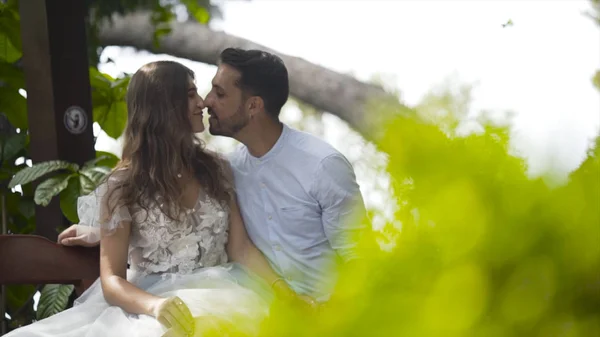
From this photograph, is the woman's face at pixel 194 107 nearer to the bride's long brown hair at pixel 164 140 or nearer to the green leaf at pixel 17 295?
the bride's long brown hair at pixel 164 140

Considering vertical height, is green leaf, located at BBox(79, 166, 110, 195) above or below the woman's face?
below

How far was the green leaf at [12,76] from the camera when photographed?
9.41 feet

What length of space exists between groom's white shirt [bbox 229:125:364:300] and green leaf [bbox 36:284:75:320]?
0.74m

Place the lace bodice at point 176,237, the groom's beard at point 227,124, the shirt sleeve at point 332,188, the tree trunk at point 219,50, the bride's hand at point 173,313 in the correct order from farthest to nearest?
1. the tree trunk at point 219,50
2. the groom's beard at point 227,124
3. the shirt sleeve at point 332,188
4. the lace bodice at point 176,237
5. the bride's hand at point 173,313

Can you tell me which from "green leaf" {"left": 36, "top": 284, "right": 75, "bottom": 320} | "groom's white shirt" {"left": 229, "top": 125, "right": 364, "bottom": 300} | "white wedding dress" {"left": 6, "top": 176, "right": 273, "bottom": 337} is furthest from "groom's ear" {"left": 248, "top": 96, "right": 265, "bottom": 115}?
"green leaf" {"left": 36, "top": 284, "right": 75, "bottom": 320}

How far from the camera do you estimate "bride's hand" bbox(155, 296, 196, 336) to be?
1.56 metres

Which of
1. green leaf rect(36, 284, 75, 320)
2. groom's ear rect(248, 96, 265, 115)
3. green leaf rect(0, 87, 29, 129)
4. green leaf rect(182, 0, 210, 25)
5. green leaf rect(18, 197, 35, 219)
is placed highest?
green leaf rect(182, 0, 210, 25)

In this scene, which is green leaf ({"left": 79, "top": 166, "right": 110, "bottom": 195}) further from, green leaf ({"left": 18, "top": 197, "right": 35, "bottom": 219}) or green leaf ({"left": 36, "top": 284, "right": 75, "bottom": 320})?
green leaf ({"left": 18, "top": 197, "right": 35, "bottom": 219})

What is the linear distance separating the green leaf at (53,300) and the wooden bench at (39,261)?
465mm

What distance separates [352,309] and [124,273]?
1.58 meters

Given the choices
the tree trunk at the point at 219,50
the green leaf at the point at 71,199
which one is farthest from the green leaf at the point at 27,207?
the tree trunk at the point at 219,50

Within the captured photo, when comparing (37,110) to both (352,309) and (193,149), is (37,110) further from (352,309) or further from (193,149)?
(352,309)

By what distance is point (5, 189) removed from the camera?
9.09 feet

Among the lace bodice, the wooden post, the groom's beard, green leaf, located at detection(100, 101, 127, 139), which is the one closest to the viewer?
the lace bodice
